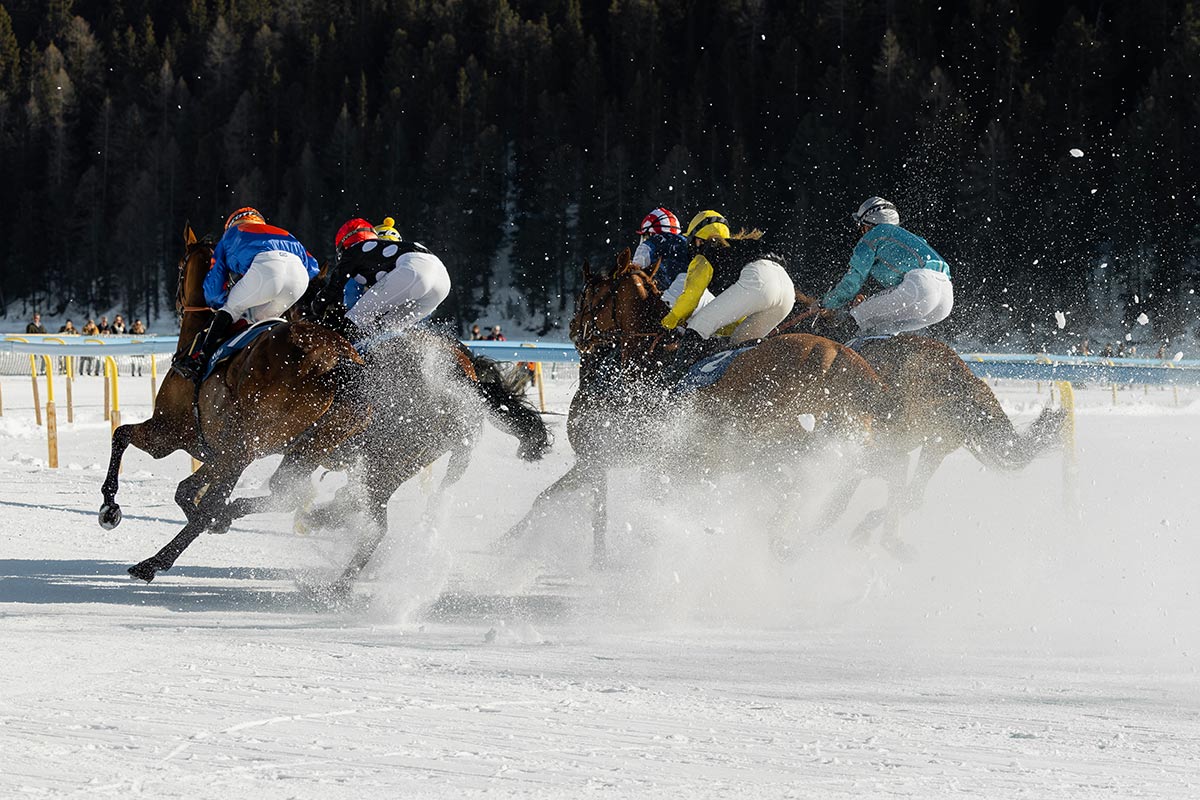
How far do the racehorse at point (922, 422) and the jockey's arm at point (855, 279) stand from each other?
0.21m

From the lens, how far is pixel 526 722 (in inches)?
184

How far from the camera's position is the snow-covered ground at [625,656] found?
13.6ft

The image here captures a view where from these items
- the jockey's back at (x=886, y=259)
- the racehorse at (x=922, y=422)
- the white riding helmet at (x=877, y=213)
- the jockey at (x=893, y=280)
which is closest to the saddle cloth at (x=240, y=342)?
the racehorse at (x=922, y=422)

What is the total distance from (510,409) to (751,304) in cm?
146

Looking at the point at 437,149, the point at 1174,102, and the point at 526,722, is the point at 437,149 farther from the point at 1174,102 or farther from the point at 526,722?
the point at 526,722

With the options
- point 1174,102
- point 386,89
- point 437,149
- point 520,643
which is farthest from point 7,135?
point 520,643

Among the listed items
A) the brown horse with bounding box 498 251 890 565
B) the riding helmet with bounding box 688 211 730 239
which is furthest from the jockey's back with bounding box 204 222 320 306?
the riding helmet with bounding box 688 211 730 239

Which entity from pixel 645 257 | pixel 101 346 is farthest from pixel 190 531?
pixel 101 346

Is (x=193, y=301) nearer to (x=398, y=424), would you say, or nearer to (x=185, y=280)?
(x=185, y=280)

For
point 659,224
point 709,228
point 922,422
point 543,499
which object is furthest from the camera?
point 659,224

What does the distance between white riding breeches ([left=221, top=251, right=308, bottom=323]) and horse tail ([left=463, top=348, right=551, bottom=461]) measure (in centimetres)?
103

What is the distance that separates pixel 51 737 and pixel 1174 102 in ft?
172

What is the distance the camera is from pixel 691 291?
8.62 m

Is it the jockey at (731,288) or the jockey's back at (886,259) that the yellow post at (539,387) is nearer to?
the jockey's back at (886,259)
